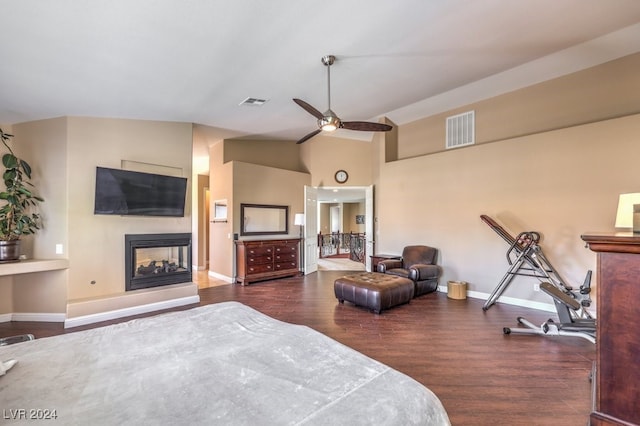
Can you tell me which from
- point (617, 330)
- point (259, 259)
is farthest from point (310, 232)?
point (617, 330)

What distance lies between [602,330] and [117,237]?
5285mm

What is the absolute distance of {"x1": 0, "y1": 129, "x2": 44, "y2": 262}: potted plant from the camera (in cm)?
371

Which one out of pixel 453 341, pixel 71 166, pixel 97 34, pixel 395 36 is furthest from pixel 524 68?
pixel 71 166

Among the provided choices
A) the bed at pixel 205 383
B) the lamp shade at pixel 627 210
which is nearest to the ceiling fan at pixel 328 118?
the bed at pixel 205 383

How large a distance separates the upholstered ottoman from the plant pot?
171 inches

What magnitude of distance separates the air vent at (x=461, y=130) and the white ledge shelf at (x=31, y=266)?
6700 millimetres

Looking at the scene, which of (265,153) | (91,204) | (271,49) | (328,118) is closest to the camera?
(271,49)

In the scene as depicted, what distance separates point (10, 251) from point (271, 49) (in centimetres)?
414

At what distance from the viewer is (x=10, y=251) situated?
3.68 metres

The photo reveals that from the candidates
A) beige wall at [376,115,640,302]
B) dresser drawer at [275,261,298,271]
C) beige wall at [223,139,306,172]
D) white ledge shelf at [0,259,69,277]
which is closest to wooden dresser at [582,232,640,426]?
beige wall at [376,115,640,302]

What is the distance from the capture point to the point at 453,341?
3.25 metres

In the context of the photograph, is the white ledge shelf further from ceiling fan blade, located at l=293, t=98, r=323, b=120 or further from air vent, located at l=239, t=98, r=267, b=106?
ceiling fan blade, located at l=293, t=98, r=323, b=120

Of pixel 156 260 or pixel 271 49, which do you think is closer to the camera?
pixel 271 49

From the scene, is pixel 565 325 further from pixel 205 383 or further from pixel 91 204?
pixel 91 204
